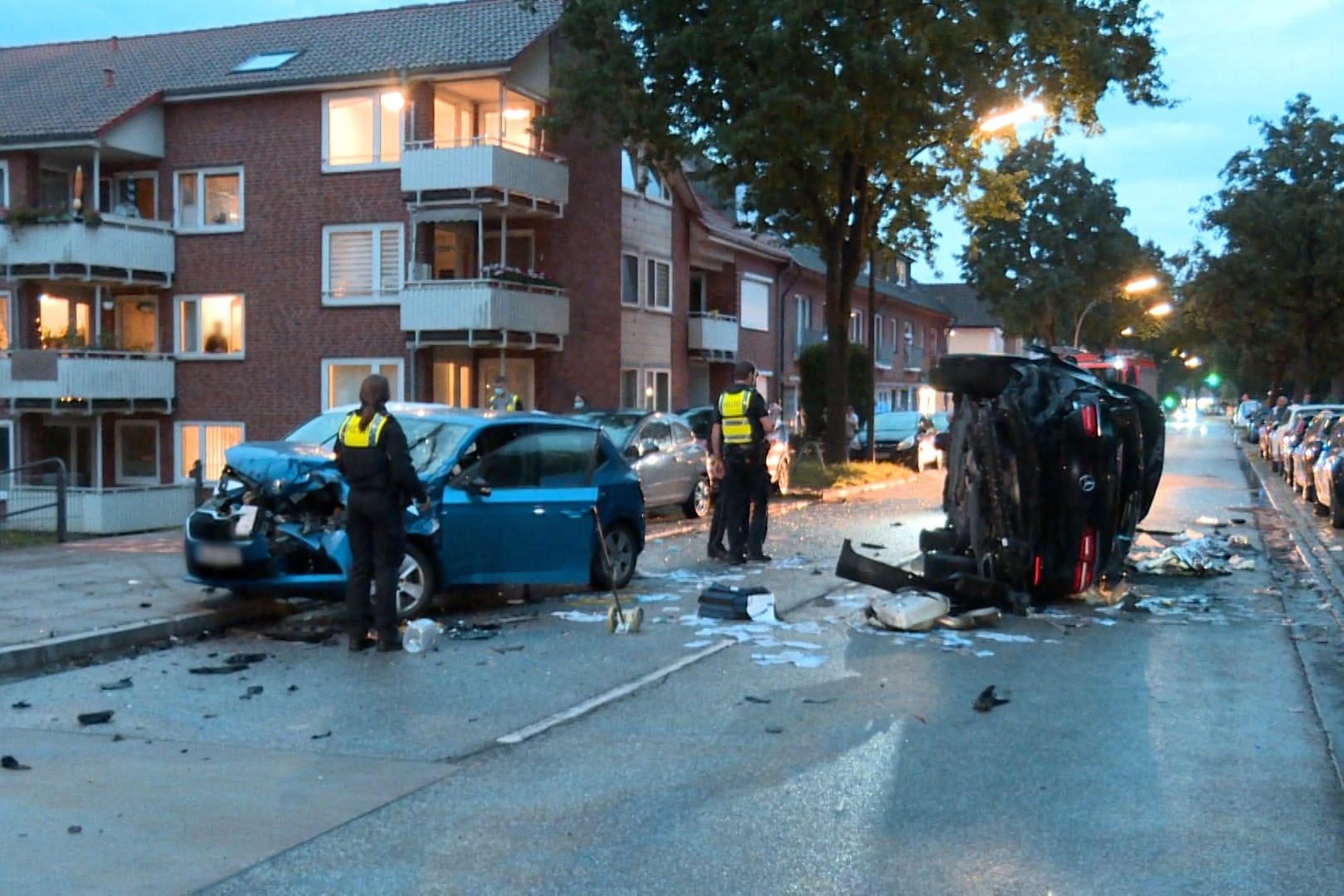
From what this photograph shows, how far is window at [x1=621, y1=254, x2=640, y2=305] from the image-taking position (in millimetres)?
32938

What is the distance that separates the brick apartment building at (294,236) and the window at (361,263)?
0.05 metres

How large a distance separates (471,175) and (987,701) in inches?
843

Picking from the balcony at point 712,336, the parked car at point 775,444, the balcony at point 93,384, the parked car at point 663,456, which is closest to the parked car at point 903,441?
the balcony at point 712,336

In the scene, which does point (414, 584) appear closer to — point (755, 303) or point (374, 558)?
point (374, 558)

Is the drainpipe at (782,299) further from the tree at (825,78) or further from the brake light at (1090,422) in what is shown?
the brake light at (1090,422)

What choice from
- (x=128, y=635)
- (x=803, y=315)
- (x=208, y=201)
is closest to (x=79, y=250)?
(x=208, y=201)

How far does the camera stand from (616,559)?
12.3 m

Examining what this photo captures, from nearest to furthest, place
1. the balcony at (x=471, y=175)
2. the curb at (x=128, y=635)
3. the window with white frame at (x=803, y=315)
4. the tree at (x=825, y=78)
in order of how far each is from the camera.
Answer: the curb at (x=128, y=635) < the tree at (x=825, y=78) < the balcony at (x=471, y=175) < the window with white frame at (x=803, y=315)

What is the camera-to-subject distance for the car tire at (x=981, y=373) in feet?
36.4

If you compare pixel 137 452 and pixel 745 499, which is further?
pixel 137 452

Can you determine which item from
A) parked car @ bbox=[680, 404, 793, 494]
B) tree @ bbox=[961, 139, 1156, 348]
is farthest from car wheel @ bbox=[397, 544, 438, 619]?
tree @ bbox=[961, 139, 1156, 348]

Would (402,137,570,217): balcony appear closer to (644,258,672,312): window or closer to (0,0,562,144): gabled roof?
(0,0,562,144): gabled roof

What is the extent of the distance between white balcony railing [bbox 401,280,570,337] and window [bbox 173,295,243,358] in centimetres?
475

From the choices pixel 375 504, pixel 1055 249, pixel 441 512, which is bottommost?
pixel 441 512
